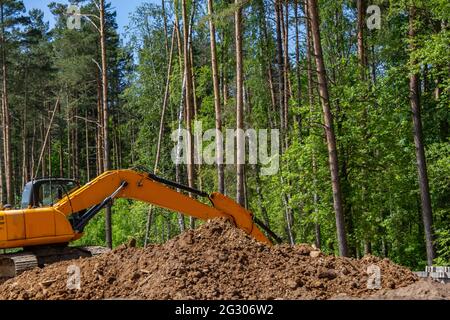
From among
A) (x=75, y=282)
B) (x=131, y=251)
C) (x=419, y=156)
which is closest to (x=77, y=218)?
(x=131, y=251)

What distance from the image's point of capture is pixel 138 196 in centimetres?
1207

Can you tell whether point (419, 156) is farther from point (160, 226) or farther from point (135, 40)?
point (135, 40)

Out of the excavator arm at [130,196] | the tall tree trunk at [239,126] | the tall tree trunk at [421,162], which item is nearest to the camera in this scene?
the excavator arm at [130,196]

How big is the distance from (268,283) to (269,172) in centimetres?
1820

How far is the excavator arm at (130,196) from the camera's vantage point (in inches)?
473

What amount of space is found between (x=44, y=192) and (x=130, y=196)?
189 centimetres

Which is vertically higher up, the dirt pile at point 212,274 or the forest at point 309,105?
the forest at point 309,105

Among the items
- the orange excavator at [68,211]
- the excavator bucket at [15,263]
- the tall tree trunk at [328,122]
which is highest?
the tall tree trunk at [328,122]

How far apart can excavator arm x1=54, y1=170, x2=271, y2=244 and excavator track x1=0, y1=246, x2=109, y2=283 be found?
45 cm

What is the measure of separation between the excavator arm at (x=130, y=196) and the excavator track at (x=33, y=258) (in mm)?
452

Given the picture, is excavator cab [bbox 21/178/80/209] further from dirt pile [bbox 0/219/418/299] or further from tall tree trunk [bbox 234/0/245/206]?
tall tree trunk [bbox 234/0/245/206]

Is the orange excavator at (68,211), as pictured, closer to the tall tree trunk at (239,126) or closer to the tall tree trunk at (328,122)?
the tall tree trunk at (328,122)

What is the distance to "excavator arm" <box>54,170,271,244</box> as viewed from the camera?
39.4ft

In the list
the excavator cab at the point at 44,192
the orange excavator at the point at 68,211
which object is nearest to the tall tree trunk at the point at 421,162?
the orange excavator at the point at 68,211
